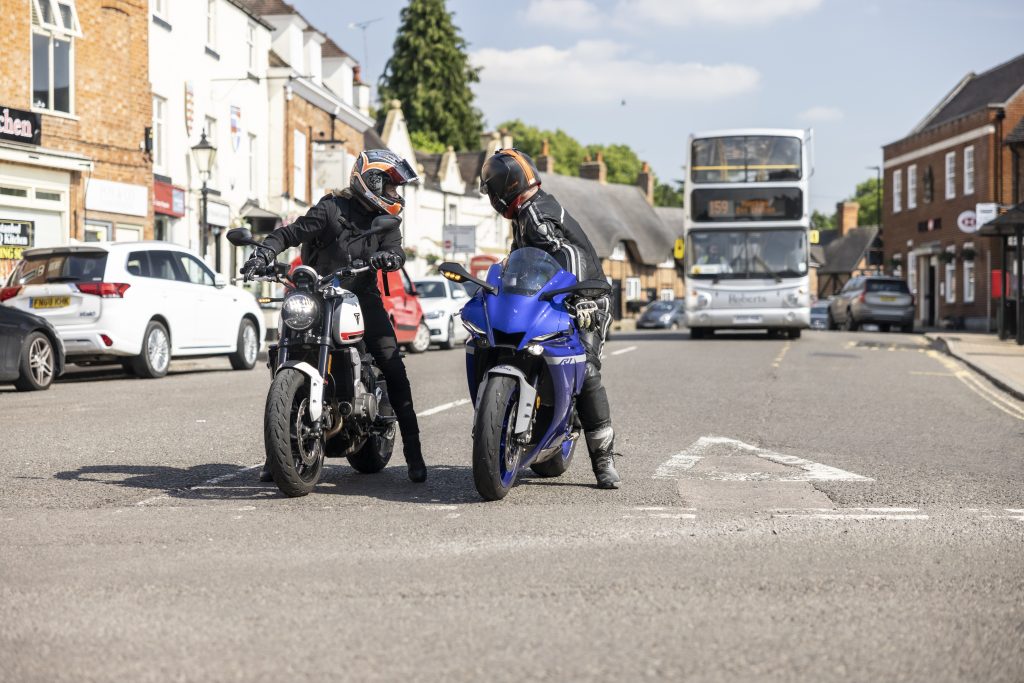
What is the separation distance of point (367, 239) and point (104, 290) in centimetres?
990

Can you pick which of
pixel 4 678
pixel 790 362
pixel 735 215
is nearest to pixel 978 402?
pixel 790 362

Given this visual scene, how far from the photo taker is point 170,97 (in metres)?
29.8

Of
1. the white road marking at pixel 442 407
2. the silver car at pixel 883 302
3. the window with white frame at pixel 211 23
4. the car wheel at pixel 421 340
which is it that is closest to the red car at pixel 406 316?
the car wheel at pixel 421 340

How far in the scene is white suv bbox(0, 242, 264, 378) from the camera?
16.2 meters

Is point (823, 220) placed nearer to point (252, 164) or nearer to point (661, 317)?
point (661, 317)

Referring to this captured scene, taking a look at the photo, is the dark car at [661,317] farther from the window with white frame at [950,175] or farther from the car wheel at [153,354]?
the car wheel at [153,354]

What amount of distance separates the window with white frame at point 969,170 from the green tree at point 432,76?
3701cm

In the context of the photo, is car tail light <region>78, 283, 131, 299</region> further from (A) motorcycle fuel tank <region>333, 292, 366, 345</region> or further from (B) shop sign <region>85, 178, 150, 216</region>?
(B) shop sign <region>85, 178, 150, 216</region>

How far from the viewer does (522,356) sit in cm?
662

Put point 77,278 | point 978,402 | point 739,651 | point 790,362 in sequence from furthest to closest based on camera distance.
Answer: point 790,362 < point 77,278 < point 978,402 < point 739,651

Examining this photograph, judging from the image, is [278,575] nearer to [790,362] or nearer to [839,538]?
[839,538]

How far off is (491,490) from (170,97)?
83.0ft

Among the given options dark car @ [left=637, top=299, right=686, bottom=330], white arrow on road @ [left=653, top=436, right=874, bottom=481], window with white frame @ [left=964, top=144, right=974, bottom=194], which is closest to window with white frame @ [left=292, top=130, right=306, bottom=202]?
window with white frame @ [left=964, top=144, right=974, bottom=194]

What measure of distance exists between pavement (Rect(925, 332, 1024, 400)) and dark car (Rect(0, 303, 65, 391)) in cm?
1087
